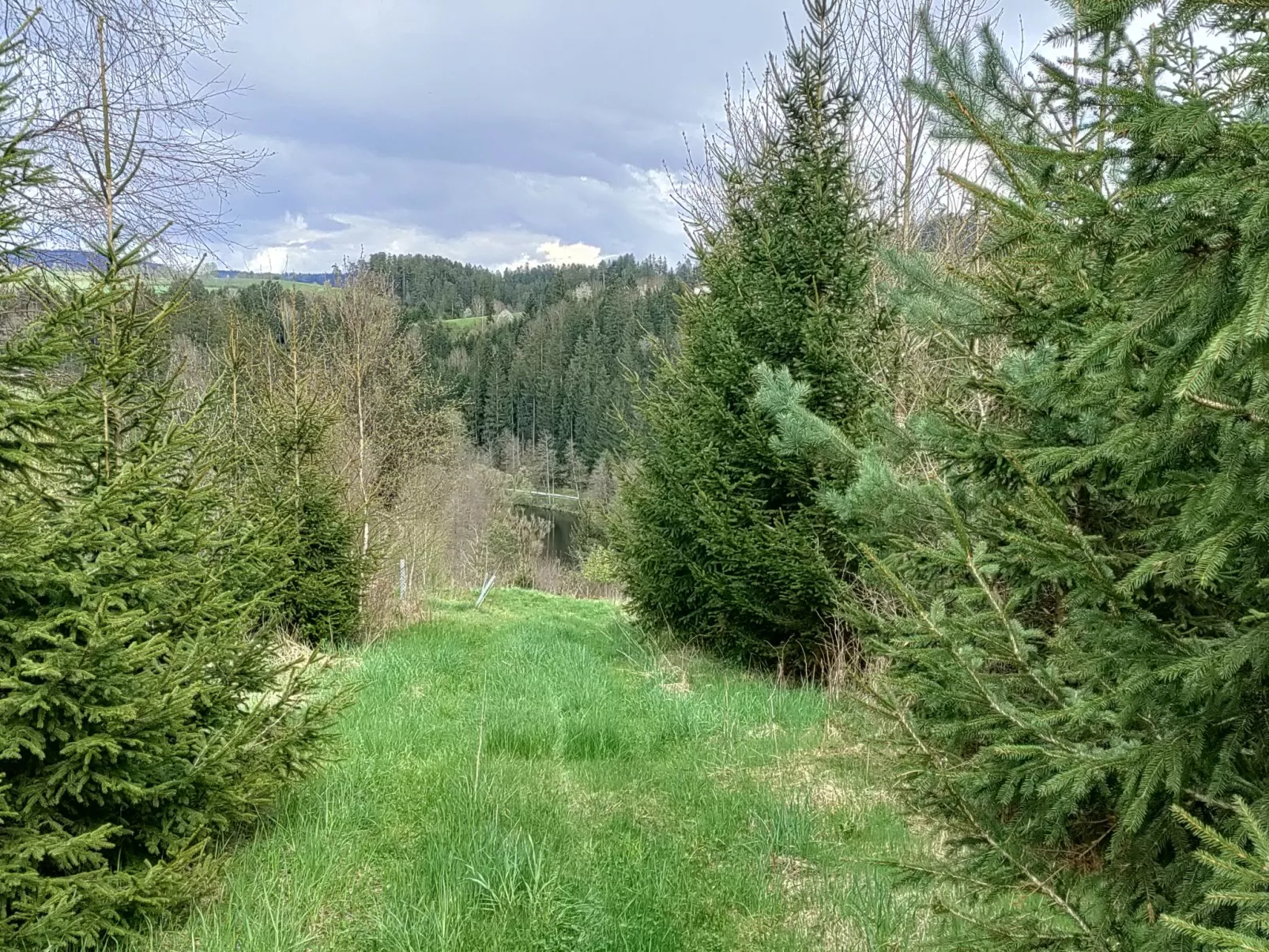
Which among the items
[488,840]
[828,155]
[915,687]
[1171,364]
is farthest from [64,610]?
[828,155]

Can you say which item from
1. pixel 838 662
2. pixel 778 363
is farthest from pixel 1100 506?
pixel 778 363

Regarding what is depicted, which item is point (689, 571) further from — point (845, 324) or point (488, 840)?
point (488, 840)

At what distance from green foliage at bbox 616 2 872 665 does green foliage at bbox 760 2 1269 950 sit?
4254mm

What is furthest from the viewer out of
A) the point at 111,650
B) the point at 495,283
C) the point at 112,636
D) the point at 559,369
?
the point at 495,283

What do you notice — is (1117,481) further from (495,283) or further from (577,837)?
(495,283)

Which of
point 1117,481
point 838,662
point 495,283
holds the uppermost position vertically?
point 495,283

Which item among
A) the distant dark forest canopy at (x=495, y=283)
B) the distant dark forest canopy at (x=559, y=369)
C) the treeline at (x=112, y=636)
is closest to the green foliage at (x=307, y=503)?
the treeline at (x=112, y=636)

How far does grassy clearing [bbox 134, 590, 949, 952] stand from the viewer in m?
2.63

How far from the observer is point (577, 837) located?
3.34 m

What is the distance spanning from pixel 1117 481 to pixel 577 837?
8.94 ft

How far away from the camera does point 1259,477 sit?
131 cm

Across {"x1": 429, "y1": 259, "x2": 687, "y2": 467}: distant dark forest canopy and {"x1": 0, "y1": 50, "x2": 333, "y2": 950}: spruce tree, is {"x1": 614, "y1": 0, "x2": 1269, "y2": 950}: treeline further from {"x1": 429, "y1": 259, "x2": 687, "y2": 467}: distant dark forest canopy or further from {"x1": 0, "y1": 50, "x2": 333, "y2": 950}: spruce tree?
{"x1": 429, "y1": 259, "x2": 687, "y2": 467}: distant dark forest canopy

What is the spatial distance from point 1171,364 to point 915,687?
119cm

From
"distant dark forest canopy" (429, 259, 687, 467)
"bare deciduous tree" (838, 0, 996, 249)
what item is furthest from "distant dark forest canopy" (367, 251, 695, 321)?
"bare deciduous tree" (838, 0, 996, 249)
